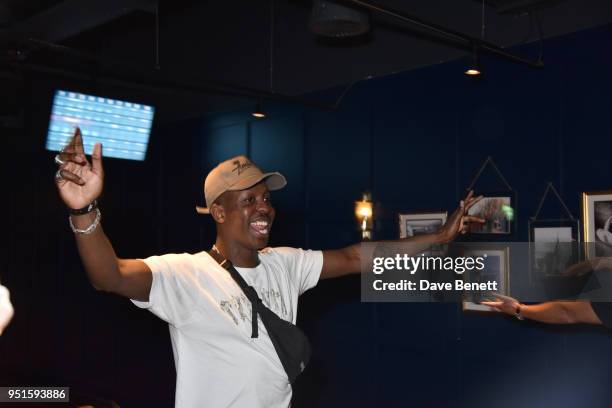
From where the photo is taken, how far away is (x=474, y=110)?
5129 mm

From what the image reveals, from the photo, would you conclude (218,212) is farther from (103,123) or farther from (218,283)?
(103,123)

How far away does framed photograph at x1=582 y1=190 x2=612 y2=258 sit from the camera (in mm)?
4305

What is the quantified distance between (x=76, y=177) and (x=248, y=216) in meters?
0.91

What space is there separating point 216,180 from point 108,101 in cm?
433

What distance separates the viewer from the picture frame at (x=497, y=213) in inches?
191

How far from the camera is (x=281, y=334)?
2.47 meters

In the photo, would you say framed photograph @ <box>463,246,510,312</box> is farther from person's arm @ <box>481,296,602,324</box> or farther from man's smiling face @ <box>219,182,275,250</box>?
man's smiling face @ <box>219,182,275,250</box>

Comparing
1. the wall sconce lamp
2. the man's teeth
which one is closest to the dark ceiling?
the wall sconce lamp

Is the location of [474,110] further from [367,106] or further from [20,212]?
[20,212]

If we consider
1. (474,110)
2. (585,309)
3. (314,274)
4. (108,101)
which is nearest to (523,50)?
(474,110)

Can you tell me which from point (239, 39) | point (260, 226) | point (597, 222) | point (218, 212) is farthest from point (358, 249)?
point (239, 39)

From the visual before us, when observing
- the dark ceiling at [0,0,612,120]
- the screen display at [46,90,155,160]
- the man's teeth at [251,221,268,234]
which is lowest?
the man's teeth at [251,221,268,234]

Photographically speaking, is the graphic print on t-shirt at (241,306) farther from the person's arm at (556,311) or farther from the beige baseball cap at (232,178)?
the person's arm at (556,311)

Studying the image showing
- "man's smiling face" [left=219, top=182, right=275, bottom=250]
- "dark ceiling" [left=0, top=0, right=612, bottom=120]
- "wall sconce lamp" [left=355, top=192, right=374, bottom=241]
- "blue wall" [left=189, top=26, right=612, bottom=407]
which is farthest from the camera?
"wall sconce lamp" [left=355, top=192, right=374, bottom=241]
